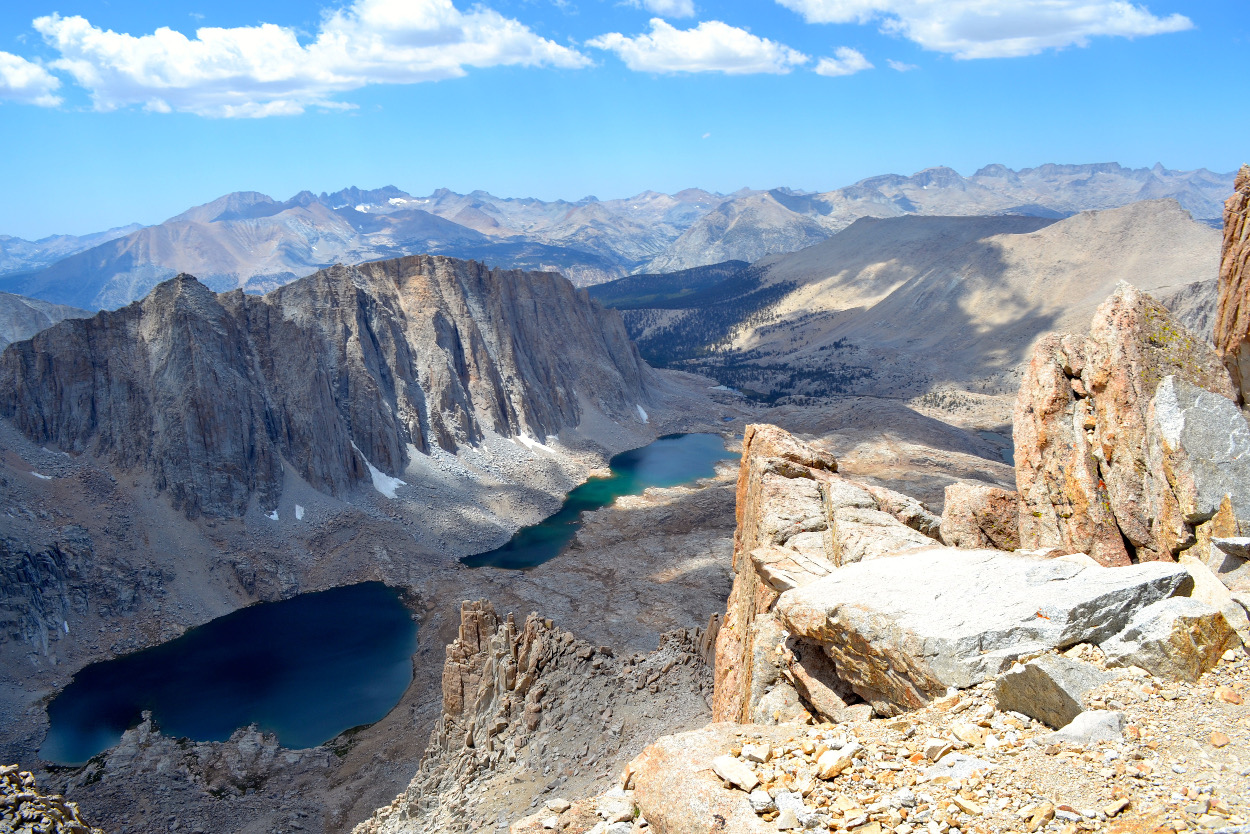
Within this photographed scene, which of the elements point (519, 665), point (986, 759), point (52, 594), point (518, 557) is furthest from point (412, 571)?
point (986, 759)

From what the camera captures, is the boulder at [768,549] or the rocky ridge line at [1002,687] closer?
the rocky ridge line at [1002,687]

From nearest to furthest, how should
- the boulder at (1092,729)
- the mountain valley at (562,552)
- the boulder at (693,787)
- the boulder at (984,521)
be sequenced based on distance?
the boulder at (1092,729) < the boulder at (693,787) < the mountain valley at (562,552) < the boulder at (984,521)

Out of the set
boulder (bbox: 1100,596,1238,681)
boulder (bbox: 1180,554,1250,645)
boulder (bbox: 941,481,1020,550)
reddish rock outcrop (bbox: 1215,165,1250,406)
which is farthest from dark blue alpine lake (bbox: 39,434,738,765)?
reddish rock outcrop (bbox: 1215,165,1250,406)

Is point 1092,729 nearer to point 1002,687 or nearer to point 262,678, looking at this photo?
point 1002,687

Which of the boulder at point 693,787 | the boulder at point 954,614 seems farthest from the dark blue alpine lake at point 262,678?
the boulder at point 954,614

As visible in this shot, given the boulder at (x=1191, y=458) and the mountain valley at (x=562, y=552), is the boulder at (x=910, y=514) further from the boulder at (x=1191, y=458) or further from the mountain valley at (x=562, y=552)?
the boulder at (x=1191, y=458)

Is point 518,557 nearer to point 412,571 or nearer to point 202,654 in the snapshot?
point 412,571

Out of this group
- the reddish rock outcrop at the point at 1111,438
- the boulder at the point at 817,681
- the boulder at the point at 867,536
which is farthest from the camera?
the boulder at the point at 867,536

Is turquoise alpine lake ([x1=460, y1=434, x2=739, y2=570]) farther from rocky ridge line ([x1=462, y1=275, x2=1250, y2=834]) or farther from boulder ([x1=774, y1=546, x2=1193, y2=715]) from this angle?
boulder ([x1=774, y1=546, x2=1193, y2=715])
